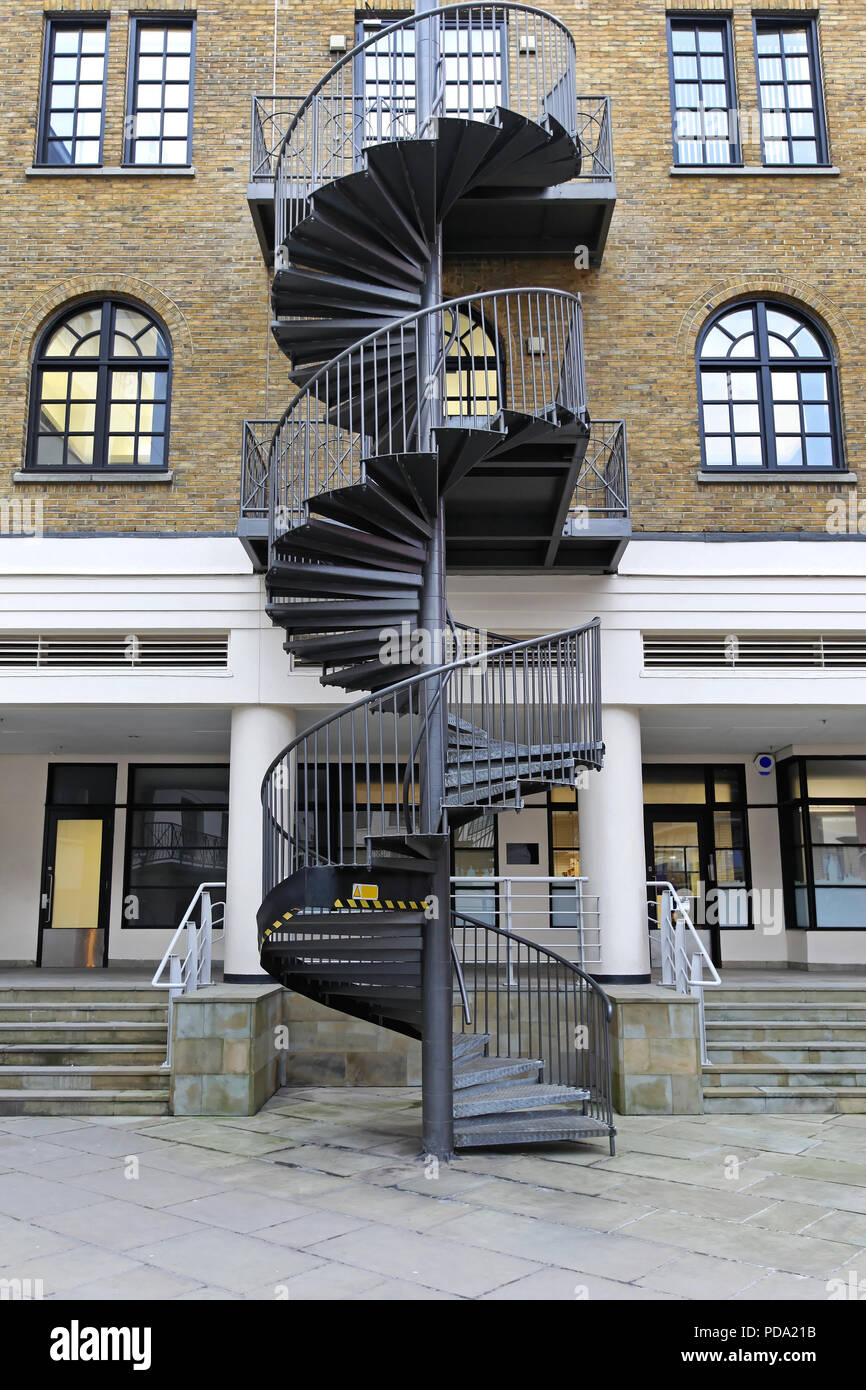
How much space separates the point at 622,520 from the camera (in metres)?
9.52

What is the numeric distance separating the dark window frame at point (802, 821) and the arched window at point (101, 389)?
777 cm

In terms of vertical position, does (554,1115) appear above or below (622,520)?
below

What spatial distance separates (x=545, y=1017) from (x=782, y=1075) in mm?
2003

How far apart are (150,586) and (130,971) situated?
4236mm

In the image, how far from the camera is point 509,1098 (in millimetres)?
7391

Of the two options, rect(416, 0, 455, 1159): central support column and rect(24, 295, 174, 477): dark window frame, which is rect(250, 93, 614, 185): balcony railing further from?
rect(416, 0, 455, 1159): central support column

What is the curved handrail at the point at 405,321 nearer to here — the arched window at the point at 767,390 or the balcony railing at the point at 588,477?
the balcony railing at the point at 588,477

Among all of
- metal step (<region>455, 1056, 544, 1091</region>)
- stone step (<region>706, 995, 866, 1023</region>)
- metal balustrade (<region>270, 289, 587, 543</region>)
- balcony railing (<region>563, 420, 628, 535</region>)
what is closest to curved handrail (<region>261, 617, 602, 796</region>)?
metal balustrade (<region>270, 289, 587, 543</region>)

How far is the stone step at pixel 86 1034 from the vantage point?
29.1 ft

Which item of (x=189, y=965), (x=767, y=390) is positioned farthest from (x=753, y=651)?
(x=189, y=965)

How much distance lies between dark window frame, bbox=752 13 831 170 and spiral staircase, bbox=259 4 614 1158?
2404 mm
